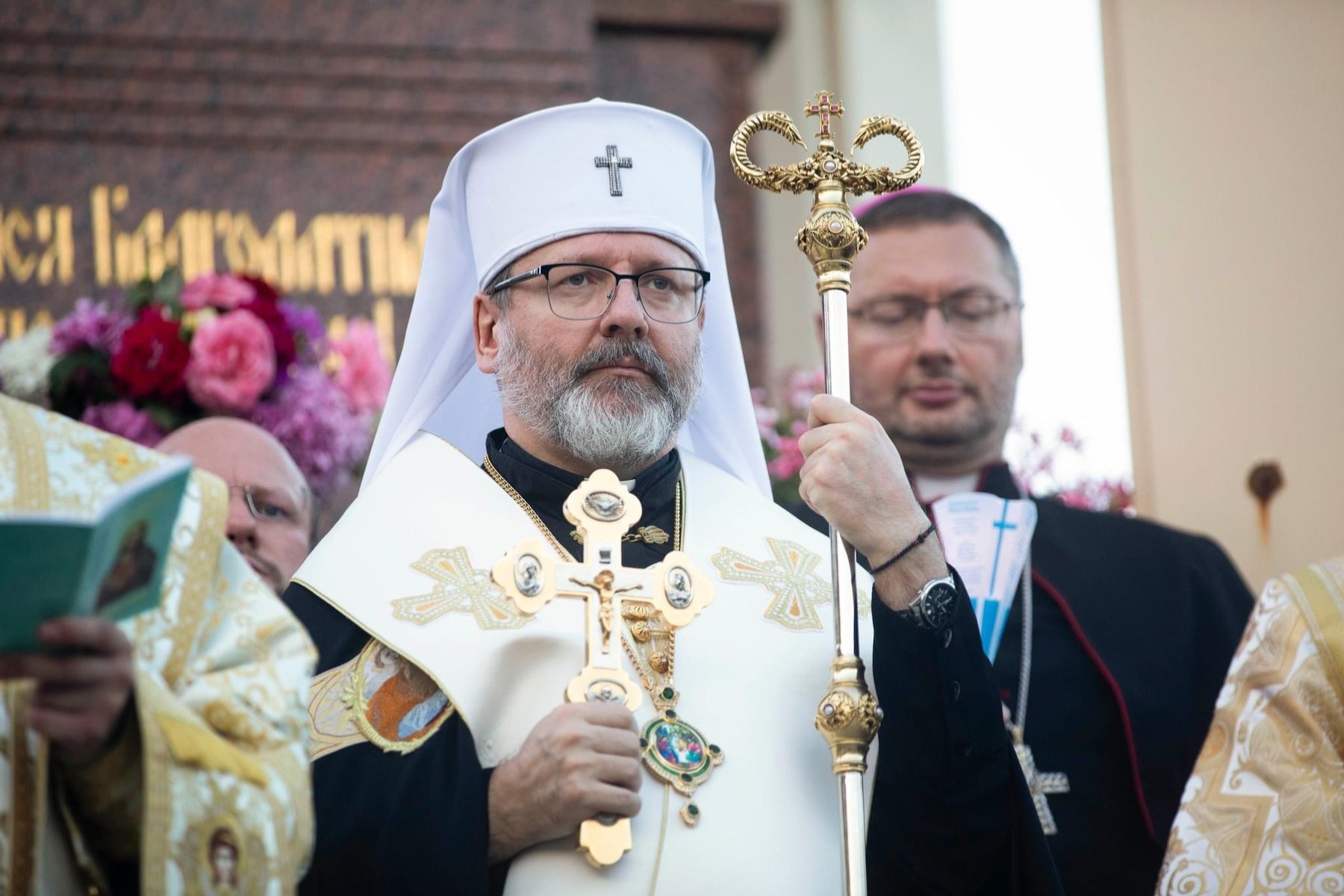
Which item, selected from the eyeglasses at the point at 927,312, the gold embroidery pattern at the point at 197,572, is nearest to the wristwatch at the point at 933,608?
the gold embroidery pattern at the point at 197,572

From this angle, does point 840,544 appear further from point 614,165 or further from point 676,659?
point 614,165

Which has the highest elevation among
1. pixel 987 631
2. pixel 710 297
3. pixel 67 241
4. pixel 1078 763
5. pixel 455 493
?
pixel 67 241

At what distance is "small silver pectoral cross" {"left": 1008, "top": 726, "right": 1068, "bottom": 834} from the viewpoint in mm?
4891

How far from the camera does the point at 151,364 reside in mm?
5742

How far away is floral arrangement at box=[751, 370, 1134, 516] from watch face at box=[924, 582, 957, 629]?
7.32 feet

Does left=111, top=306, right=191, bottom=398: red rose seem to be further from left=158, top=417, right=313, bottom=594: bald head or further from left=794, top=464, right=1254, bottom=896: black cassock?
left=794, top=464, right=1254, bottom=896: black cassock

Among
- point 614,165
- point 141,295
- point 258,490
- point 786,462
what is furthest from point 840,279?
point 141,295

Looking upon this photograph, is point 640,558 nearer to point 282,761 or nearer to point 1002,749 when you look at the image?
point 1002,749

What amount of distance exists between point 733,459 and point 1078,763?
1093 millimetres

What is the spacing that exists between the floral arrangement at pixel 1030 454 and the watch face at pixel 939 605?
2230 mm

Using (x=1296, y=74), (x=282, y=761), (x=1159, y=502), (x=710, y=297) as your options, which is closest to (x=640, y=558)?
(x=710, y=297)

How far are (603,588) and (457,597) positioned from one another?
0.40m

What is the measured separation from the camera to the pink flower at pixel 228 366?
572 centimetres

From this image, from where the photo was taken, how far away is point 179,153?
7.67 metres
